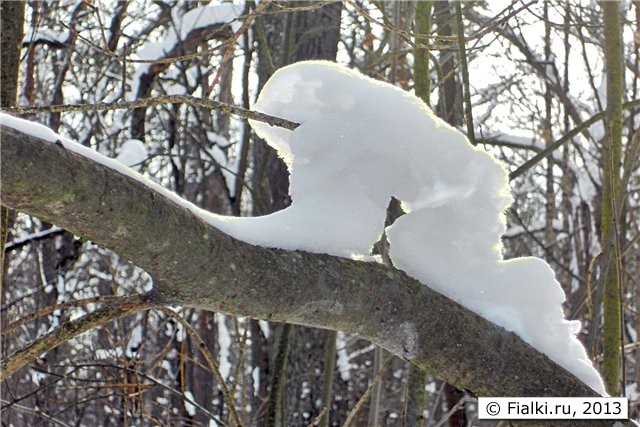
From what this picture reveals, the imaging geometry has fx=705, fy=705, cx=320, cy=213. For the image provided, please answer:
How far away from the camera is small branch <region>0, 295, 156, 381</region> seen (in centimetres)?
105

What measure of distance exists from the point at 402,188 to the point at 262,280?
0.39 meters

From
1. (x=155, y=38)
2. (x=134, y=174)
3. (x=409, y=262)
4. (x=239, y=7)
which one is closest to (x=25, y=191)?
(x=134, y=174)

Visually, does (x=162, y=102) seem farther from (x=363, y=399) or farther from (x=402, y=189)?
(x=363, y=399)

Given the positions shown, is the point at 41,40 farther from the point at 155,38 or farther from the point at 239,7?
the point at 155,38

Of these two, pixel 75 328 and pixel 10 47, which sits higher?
pixel 10 47

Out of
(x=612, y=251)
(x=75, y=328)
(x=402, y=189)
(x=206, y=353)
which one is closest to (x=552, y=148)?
(x=612, y=251)

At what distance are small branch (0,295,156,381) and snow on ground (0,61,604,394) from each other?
12.1 inches

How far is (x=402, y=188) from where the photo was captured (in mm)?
1395

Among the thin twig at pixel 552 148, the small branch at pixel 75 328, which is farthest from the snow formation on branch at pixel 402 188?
the thin twig at pixel 552 148

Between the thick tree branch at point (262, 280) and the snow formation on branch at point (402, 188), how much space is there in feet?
0.20

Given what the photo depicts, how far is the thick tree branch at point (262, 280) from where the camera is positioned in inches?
36.1

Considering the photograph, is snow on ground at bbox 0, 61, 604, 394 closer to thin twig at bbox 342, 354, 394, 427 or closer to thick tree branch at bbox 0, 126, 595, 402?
thick tree branch at bbox 0, 126, 595, 402

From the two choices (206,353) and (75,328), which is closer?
(75,328)

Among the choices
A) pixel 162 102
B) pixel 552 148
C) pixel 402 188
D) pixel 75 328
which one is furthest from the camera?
pixel 552 148
